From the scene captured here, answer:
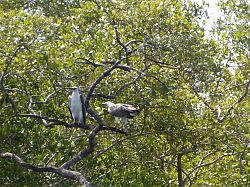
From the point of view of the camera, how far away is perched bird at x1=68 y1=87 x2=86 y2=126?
9.71 meters

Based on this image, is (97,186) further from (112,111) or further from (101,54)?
(101,54)

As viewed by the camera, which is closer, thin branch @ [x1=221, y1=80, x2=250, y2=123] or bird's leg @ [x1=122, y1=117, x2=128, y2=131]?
bird's leg @ [x1=122, y1=117, x2=128, y2=131]

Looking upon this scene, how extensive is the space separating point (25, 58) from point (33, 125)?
47.0 inches

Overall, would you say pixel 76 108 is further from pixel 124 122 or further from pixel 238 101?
pixel 238 101

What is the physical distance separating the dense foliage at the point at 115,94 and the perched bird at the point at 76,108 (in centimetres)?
14

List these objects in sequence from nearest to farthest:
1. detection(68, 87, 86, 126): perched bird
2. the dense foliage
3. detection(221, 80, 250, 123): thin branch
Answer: the dense foliage, detection(68, 87, 86, 126): perched bird, detection(221, 80, 250, 123): thin branch

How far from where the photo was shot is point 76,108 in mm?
9734

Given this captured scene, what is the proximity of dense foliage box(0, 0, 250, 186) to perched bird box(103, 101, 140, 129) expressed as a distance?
223 millimetres

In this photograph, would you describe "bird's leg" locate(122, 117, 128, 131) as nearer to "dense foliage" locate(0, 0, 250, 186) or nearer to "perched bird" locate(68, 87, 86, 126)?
"dense foliage" locate(0, 0, 250, 186)

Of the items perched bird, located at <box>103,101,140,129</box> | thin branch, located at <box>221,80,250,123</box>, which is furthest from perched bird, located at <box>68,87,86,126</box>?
thin branch, located at <box>221,80,250,123</box>

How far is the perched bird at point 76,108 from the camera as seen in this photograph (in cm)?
971

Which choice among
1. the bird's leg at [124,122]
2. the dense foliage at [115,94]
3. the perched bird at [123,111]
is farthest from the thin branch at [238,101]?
the perched bird at [123,111]

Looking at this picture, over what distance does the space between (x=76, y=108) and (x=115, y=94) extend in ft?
3.35

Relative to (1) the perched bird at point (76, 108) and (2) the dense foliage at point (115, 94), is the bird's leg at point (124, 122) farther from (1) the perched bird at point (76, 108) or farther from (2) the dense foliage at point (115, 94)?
(1) the perched bird at point (76, 108)
